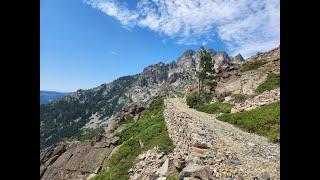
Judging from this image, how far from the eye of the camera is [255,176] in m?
15.0

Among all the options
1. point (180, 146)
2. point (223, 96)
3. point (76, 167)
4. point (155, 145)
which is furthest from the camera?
point (223, 96)

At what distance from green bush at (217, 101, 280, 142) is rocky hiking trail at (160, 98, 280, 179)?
74 cm

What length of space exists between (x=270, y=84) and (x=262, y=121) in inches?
648

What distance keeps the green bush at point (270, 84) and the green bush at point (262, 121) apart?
10.1 meters

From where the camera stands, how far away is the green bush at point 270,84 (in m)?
40.1

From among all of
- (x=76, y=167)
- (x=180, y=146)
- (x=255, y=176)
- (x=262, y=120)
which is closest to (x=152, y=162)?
(x=180, y=146)

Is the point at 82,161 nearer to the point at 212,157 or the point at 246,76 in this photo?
the point at 212,157

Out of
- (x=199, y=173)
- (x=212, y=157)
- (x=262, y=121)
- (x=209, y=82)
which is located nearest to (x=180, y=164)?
(x=212, y=157)

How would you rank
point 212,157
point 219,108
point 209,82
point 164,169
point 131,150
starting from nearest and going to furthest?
point 212,157, point 164,169, point 131,150, point 219,108, point 209,82

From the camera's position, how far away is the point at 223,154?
59.3ft

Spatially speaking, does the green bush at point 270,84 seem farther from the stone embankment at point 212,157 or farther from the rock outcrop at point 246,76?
the stone embankment at point 212,157
